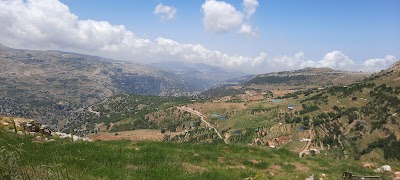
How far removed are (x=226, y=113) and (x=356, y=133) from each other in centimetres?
10055

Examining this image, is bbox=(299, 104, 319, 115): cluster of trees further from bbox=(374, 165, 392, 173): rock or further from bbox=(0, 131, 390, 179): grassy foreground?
bbox=(374, 165, 392, 173): rock

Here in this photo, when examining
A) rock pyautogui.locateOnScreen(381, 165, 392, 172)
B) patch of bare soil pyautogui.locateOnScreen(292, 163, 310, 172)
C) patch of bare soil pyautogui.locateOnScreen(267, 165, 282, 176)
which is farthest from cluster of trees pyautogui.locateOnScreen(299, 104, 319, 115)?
patch of bare soil pyautogui.locateOnScreen(267, 165, 282, 176)

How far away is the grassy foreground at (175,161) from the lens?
1149 centimetres

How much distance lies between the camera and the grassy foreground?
11492mm

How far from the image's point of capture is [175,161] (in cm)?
1584

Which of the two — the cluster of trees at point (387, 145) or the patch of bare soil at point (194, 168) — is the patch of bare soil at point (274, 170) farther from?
the cluster of trees at point (387, 145)

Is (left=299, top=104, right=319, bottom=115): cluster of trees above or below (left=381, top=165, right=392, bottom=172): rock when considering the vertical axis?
below

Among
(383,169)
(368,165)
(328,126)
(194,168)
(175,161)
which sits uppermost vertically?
(175,161)

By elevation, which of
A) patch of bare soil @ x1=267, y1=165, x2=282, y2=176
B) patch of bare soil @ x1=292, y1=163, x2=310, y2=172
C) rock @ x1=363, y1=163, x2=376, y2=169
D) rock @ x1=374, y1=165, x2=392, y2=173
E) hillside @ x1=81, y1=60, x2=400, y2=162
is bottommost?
hillside @ x1=81, y1=60, x2=400, y2=162

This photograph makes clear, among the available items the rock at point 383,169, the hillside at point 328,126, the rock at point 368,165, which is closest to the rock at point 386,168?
the rock at point 383,169

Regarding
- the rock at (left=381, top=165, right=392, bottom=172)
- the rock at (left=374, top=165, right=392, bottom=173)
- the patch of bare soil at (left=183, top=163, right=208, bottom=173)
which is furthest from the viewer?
the rock at (left=381, top=165, right=392, bottom=172)

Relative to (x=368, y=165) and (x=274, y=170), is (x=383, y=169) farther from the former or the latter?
(x=274, y=170)

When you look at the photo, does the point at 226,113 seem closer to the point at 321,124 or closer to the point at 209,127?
the point at 209,127

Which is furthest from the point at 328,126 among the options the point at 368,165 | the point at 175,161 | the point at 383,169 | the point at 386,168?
the point at 175,161
